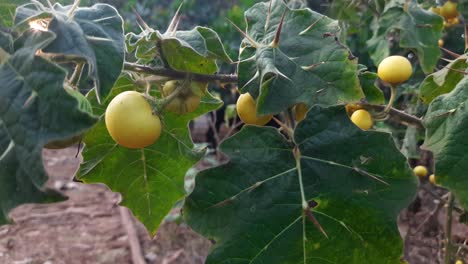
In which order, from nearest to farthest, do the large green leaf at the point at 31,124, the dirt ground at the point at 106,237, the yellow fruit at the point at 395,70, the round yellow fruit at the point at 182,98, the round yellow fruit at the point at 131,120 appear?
1. the large green leaf at the point at 31,124
2. the round yellow fruit at the point at 131,120
3. the round yellow fruit at the point at 182,98
4. the yellow fruit at the point at 395,70
5. the dirt ground at the point at 106,237

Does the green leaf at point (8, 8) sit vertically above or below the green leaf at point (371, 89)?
above

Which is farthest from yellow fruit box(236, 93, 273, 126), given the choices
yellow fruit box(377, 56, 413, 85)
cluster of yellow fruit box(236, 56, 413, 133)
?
yellow fruit box(377, 56, 413, 85)

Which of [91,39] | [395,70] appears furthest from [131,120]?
[395,70]

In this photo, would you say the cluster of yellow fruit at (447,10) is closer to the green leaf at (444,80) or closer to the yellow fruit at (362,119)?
the green leaf at (444,80)

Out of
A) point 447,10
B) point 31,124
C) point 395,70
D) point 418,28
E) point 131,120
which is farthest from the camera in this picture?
point 447,10

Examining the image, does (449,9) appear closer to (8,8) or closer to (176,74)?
(176,74)

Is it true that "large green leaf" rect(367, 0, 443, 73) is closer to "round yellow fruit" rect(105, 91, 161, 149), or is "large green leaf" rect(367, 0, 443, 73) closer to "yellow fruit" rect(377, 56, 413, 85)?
"yellow fruit" rect(377, 56, 413, 85)

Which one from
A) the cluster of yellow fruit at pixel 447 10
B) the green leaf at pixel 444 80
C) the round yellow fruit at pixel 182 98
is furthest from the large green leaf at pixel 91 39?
the cluster of yellow fruit at pixel 447 10
